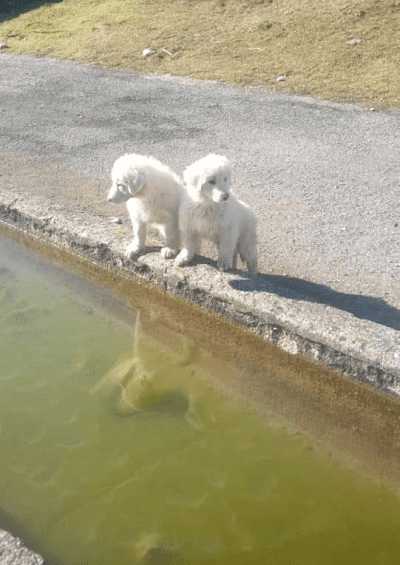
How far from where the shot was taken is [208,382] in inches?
160

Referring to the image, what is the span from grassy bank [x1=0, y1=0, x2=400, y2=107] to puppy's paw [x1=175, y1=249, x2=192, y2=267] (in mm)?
6214

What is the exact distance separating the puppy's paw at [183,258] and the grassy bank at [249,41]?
245 inches

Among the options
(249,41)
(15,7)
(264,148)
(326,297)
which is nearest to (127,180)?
(326,297)

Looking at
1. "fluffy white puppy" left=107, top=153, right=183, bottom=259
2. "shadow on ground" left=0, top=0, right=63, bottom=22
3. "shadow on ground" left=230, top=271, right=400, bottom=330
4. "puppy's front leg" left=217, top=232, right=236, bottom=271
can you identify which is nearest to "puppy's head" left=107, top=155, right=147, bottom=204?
"fluffy white puppy" left=107, top=153, right=183, bottom=259

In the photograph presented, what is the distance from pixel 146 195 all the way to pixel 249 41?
935 cm

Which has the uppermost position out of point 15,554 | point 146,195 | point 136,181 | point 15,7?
point 15,7

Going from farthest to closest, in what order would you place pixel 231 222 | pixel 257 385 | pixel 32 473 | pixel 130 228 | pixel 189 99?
pixel 189 99
pixel 130 228
pixel 231 222
pixel 257 385
pixel 32 473

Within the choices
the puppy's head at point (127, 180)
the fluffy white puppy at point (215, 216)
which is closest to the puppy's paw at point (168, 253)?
the fluffy white puppy at point (215, 216)

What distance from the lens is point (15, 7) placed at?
61.0 feet

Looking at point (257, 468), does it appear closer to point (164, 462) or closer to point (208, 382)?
point (164, 462)

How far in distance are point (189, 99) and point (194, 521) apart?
8.42 m

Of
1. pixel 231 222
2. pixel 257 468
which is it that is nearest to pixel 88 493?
pixel 257 468

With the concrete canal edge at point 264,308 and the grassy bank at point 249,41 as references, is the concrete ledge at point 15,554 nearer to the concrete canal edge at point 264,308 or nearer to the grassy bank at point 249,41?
the concrete canal edge at point 264,308

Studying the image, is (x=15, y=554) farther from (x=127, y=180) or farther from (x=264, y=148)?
(x=264, y=148)
